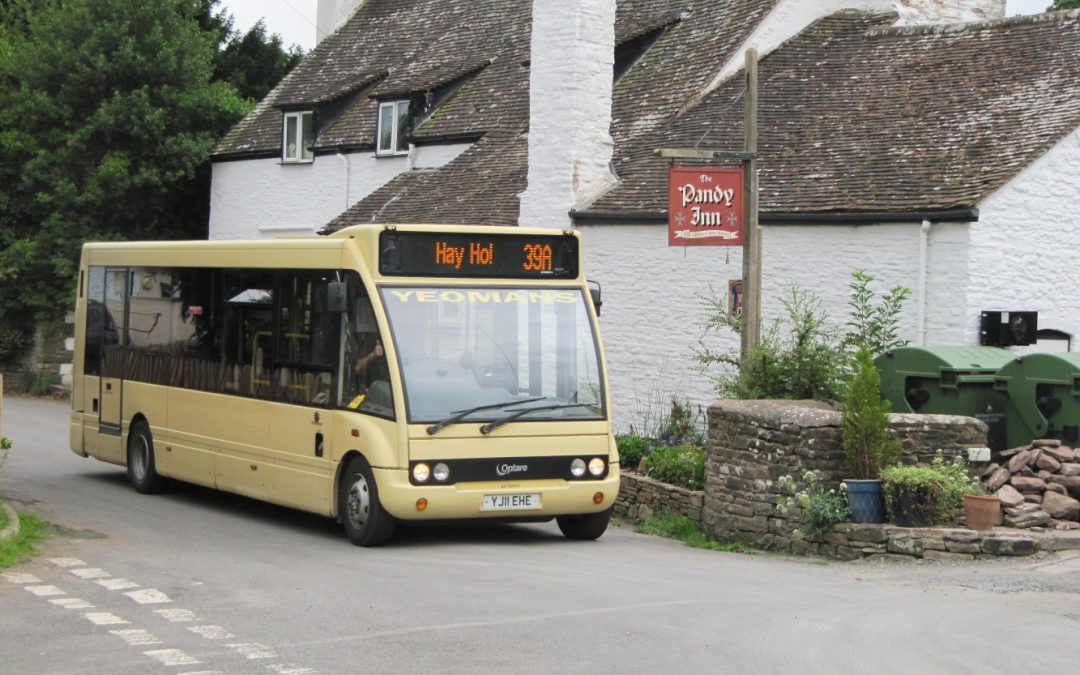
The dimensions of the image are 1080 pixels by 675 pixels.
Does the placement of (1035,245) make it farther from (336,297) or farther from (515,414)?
(336,297)

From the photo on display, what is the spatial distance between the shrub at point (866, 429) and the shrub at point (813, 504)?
0.34 meters

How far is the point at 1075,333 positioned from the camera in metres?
19.7

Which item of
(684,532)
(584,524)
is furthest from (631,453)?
(584,524)

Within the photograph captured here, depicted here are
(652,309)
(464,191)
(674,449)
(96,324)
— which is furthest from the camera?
(464,191)

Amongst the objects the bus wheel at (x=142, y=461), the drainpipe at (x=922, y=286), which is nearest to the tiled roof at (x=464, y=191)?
the drainpipe at (x=922, y=286)

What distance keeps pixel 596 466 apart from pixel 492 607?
3.50m

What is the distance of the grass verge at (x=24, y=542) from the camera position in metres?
11.5

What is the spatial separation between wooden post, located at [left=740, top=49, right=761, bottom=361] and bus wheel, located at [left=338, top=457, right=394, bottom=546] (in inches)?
208

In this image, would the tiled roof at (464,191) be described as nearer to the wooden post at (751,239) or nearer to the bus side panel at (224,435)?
the wooden post at (751,239)

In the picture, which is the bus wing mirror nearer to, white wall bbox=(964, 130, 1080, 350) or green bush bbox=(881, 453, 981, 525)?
green bush bbox=(881, 453, 981, 525)

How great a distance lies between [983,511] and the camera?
524 inches

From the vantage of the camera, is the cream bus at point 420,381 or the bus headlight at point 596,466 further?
the bus headlight at point 596,466

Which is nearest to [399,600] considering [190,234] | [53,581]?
[53,581]

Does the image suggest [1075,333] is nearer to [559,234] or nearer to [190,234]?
[559,234]
